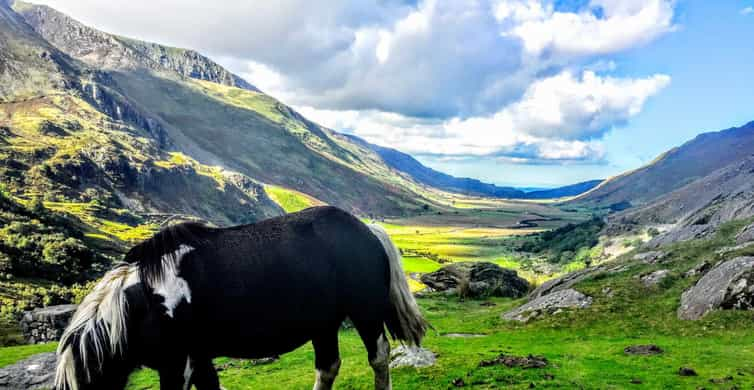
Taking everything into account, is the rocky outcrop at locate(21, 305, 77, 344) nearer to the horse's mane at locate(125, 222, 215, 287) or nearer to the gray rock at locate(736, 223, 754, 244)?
the horse's mane at locate(125, 222, 215, 287)

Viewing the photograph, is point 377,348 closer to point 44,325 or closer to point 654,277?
point 654,277

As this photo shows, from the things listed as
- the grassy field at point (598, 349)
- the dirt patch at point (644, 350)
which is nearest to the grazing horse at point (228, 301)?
the grassy field at point (598, 349)

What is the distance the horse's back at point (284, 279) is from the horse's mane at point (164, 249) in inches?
8.4

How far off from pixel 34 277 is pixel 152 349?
71.5 metres

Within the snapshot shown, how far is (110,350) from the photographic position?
259 inches

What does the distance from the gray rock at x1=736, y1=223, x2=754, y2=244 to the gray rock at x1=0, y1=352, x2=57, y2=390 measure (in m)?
35.2

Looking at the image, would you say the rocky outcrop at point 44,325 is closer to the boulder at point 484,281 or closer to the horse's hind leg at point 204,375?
the horse's hind leg at point 204,375

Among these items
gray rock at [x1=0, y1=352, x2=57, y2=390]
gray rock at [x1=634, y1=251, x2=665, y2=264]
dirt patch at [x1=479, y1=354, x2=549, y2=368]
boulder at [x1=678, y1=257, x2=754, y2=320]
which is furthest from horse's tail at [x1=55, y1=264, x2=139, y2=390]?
gray rock at [x1=634, y1=251, x2=665, y2=264]

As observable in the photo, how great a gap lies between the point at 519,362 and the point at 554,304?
15.6 m

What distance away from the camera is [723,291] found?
20203 mm

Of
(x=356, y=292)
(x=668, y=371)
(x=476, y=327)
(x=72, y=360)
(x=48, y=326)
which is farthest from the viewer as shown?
(x=48, y=326)

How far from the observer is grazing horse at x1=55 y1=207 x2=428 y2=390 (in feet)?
21.9

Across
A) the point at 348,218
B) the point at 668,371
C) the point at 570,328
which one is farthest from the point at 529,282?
the point at 348,218

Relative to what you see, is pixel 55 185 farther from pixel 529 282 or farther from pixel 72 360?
pixel 72 360
